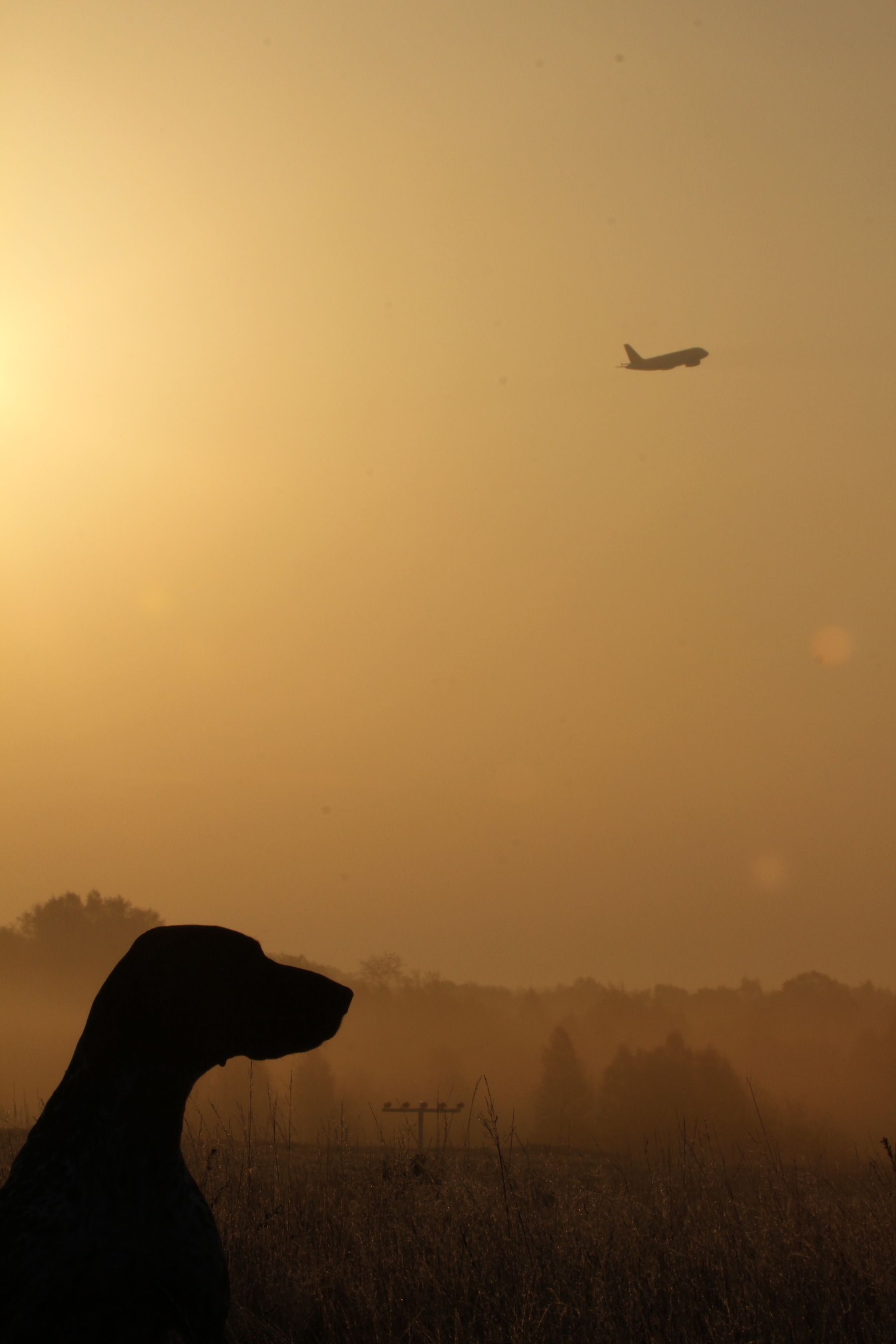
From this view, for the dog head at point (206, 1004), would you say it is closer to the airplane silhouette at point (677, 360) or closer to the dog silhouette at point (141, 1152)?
the dog silhouette at point (141, 1152)

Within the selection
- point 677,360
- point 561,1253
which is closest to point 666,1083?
point 677,360

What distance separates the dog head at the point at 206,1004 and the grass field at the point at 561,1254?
1.56 meters

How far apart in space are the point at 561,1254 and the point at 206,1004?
3.01 m

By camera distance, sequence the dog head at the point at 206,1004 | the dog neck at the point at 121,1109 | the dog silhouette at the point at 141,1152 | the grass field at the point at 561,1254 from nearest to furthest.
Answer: the dog silhouette at the point at 141,1152, the dog neck at the point at 121,1109, the dog head at the point at 206,1004, the grass field at the point at 561,1254

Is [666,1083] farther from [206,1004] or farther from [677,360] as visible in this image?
[206,1004]

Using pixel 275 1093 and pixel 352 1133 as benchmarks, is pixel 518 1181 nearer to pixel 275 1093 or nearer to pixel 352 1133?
pixel 352 1133

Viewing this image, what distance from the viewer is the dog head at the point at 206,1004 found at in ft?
10.1

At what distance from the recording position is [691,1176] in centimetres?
703

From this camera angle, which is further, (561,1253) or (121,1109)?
(561,1253)

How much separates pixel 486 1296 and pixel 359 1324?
23.1 inches

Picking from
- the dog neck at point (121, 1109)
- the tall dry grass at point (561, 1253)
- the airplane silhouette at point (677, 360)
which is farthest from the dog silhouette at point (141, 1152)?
the airplane silhouette at point (677, 360)

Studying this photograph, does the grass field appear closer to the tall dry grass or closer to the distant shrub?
the tall dry grass

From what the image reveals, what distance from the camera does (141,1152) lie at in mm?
2949

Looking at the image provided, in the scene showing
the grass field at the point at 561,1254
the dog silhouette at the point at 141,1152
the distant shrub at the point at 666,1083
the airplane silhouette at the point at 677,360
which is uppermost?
the airplane silhouette at the point at 677,360
